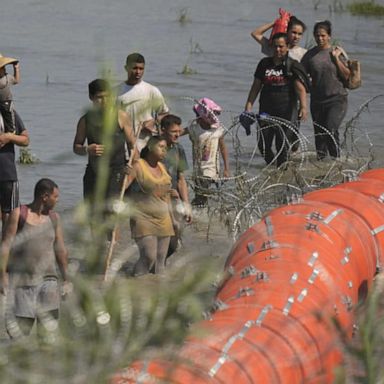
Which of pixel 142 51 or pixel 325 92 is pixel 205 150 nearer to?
pixel 325 92

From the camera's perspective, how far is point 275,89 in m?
16.2

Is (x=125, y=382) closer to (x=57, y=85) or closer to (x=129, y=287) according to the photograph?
(x=129, y=287)

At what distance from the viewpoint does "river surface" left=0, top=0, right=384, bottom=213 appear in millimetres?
19641

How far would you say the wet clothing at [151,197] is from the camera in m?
11.0

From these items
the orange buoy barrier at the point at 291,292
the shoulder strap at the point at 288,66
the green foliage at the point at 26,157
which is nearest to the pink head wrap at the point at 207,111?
the orange buoy barrier at the point at 291,292

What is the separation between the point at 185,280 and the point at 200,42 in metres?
26.4

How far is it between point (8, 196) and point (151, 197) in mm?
1558

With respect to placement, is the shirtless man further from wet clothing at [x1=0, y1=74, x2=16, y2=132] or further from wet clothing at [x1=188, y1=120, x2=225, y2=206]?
wet clothing at [x1=188, y1=120, x2=225, y2=206]

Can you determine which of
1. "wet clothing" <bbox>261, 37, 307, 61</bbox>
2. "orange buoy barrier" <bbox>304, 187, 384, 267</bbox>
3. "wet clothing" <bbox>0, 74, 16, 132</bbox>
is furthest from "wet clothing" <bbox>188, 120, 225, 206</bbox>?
"wet clothing" <bbox>261, 37, 307, 61</bbox>

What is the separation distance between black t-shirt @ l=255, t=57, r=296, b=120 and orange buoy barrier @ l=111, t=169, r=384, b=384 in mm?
4394

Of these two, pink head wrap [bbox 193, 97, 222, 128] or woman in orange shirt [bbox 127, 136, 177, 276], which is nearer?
woman in orange shirt [bbox 127, 136, 177, 276]

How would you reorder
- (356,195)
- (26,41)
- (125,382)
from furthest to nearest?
(26,41) < (356,195) < (125,382)

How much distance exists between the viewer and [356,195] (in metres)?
10.8

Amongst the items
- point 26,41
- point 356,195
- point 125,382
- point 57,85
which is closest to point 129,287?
point 125,382
